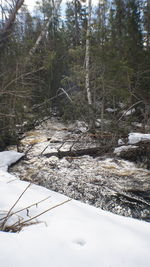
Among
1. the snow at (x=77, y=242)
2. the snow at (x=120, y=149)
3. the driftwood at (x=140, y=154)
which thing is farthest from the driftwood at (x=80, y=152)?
the snow at (x=77, y=242)

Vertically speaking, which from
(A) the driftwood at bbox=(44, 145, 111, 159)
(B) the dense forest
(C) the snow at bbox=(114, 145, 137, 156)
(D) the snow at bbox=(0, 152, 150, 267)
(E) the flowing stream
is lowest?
(E) the flowing stream

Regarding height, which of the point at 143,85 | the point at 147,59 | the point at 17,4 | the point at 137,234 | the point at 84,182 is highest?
the point at 17,4

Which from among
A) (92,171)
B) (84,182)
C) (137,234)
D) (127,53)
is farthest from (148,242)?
(127,53)

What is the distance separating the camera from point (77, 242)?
115 centimetres

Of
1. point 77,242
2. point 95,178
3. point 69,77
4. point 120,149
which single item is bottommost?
point 95,178

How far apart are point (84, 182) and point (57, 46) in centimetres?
832

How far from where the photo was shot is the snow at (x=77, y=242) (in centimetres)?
97

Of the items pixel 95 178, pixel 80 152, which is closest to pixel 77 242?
pixel 95 178

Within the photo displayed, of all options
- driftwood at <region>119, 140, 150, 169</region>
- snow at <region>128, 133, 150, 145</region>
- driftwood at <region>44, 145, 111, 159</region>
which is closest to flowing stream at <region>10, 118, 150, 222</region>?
driftwood at <region>44, 145, 111, 159</region>

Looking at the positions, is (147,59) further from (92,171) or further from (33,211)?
(33,211)

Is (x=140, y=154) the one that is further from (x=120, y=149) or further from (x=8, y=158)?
(x=8, y=158)

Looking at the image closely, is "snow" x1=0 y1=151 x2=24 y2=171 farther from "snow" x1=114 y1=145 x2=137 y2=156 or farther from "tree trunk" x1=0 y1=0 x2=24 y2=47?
"tree trunk" x1=0 y1=0 x2=24 y2=47

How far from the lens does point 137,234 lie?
1299mm

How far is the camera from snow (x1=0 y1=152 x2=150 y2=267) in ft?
3.19
